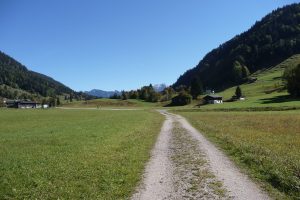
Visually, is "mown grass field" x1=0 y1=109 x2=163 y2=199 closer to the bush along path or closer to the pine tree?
the bush along path

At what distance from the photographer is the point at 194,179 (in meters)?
16.6

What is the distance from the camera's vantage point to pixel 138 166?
20062 millimetres

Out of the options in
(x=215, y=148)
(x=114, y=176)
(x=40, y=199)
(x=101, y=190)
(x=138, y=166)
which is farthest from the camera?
(x=215, y=148)

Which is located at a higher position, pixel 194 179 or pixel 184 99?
pixel 184 99

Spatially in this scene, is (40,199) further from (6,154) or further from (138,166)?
(6,154)

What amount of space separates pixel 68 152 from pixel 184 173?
32.9 ft

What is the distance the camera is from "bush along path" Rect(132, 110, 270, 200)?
13930 mm

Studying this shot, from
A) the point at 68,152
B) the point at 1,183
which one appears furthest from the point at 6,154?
the point at 1,183

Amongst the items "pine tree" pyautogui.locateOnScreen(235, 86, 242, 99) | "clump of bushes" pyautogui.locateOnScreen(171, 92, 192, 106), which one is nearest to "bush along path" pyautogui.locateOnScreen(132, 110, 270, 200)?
"pine tree" pyautogui.locateOnScreen(235, 86, 242, 99)

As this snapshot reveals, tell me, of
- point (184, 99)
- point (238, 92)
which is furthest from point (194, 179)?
point (184, 99)

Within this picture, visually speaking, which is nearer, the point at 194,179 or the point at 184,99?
the point at 194,179

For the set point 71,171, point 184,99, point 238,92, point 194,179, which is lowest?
point 194,179

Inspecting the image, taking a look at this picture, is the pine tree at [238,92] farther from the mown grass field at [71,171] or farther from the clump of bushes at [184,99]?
the mown grass field at [71,171]

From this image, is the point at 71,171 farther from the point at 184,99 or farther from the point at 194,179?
the point at 184,99
